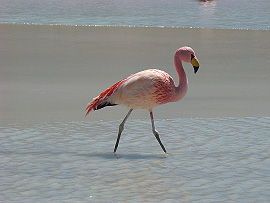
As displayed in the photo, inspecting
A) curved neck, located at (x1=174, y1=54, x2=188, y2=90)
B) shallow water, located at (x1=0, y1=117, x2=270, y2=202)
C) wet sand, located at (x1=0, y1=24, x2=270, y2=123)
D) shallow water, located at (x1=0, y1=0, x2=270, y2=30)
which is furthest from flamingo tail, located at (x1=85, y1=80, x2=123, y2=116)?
shallow water, located at (x1=0, y1=0, x2=270, y2=30)

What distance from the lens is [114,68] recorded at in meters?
12.2

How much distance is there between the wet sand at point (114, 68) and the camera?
9.01 meters

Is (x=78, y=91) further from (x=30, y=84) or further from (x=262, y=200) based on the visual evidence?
(x=262, y=200)

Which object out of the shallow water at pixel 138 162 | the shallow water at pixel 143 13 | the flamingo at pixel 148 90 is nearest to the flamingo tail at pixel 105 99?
the flamingo at pixel 148 90

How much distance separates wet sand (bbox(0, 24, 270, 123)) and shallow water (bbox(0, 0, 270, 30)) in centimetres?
159

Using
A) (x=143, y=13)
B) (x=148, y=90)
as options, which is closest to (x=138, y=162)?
(x=148, y=90)

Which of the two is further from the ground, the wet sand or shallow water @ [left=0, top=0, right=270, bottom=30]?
the wet sand

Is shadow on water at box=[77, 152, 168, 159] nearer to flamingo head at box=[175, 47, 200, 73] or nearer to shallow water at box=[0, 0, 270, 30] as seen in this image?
flamingo head at box=[175, 47, 200, 73]

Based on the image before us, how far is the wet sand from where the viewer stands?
29.6 feet

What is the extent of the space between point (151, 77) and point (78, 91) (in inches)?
137

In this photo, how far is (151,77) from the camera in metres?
6.85

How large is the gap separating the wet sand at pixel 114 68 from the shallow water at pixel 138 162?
2.15 ft

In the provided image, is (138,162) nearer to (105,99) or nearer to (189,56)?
(105,99)

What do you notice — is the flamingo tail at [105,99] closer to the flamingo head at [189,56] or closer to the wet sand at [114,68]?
the flamingo head at [189,56]
